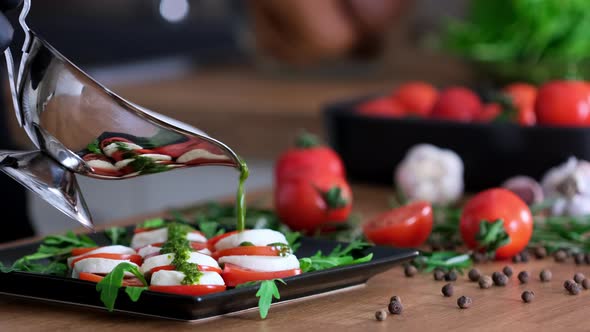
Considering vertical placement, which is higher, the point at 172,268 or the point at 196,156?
the point at 196,156

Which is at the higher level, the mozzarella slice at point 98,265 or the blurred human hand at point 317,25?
the blurred human hand at point 317,25

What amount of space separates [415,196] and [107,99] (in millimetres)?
710

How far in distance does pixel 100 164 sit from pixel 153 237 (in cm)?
15

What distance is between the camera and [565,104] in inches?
67.6

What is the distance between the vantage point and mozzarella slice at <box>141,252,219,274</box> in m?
1.03

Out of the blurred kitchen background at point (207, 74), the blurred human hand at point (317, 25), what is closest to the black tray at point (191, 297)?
the blurred kitchen background at point (207, 74)

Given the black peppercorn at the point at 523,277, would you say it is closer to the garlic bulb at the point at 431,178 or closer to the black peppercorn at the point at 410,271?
the black peppercorn at the point at 410,271

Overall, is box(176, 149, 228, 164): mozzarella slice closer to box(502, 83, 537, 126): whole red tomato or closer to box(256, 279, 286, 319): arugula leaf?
box(256, 279, 286, 319): arugula leaf

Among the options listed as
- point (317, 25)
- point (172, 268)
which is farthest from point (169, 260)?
point (317, 25)

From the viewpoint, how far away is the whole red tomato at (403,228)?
134cm

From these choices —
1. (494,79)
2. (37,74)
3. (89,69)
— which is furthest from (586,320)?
(89,69)

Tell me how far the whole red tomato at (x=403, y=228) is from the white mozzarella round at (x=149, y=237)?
0.93ft

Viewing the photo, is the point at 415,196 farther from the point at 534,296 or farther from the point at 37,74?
the point at 37,74

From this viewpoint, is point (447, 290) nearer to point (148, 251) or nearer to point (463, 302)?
point (463, 302)
